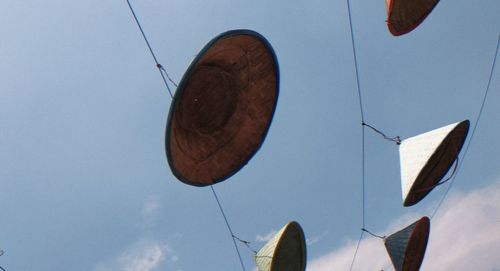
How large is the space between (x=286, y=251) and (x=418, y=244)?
617 centimetres

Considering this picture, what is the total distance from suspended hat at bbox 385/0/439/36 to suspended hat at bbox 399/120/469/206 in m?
3.69

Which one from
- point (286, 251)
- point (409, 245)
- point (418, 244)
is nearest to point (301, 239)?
point (286, 251)

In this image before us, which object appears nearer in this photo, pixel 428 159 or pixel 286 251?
pixel 428 159

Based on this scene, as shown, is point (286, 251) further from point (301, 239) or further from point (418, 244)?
point (418, 244)

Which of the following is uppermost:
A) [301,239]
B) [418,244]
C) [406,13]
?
[406,13]

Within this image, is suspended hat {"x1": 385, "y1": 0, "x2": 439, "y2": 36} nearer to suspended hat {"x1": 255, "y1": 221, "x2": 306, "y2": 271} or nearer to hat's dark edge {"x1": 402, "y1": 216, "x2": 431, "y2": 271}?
suspended hat {"x1": 255, "y1": 221, "x2": 306, "y2": 271}

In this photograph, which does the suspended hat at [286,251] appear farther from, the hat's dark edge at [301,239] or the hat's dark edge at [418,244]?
the hat's dark edge at [418,244]

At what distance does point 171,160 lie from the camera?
805 centimetres

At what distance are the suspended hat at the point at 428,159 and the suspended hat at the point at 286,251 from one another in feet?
12.9

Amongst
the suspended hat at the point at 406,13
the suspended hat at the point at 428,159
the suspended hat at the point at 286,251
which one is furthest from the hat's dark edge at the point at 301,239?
the suspended hat at the point at 406,13

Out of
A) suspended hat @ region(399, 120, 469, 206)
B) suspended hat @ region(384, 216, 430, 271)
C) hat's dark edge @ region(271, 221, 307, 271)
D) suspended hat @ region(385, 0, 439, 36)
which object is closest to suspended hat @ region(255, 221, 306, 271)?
hat's dark edge @ region(271, 221, 307, 271)

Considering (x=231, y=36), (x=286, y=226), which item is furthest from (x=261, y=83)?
(x=286, y=226)

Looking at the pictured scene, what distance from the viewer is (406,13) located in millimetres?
10891

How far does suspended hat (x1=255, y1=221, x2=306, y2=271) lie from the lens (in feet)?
43.0
